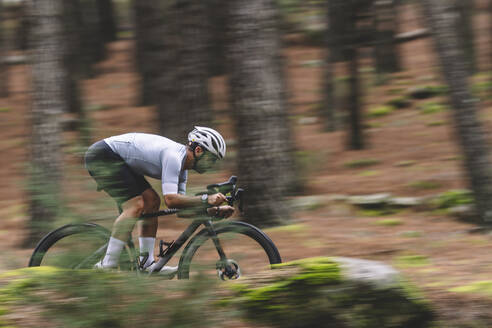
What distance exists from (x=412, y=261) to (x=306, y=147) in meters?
7.89

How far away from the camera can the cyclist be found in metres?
5.47

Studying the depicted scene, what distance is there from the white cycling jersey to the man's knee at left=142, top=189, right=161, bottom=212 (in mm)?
158

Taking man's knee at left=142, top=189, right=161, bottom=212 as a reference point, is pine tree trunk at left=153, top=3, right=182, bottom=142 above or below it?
above

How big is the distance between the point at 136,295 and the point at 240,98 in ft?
14.4

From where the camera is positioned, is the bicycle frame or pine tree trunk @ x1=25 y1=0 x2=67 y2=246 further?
pine tree trunk @ x1=25 y1=0 x2=67 y2=246

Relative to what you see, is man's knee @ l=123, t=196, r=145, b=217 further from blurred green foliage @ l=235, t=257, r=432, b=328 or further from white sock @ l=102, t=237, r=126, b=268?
blurred green foliage @ l=235, t=257, r=432, b=328

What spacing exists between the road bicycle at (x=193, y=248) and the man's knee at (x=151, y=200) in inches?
4.7

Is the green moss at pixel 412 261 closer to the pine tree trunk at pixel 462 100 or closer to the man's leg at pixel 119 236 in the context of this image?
the pine tree trunk at pixel 462 100

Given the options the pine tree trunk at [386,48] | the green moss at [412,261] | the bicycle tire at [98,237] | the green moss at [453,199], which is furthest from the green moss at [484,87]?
the bicycle tire at [98,237]

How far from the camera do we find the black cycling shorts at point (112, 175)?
188 inches

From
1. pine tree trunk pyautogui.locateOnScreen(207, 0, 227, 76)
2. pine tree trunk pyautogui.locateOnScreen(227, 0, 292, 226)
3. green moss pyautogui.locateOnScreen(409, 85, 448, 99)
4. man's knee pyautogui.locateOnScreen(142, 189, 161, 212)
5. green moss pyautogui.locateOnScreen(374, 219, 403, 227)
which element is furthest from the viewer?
pine tree trunk pyautogui.locateOnScreen(207, 0, 227, 76)

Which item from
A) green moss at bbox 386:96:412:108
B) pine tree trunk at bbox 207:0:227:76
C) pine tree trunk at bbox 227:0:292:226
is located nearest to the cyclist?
pine tree trunk at bbox 227:0:292:226

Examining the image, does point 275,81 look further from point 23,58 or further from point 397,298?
point 23,58

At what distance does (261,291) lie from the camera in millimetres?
5121
